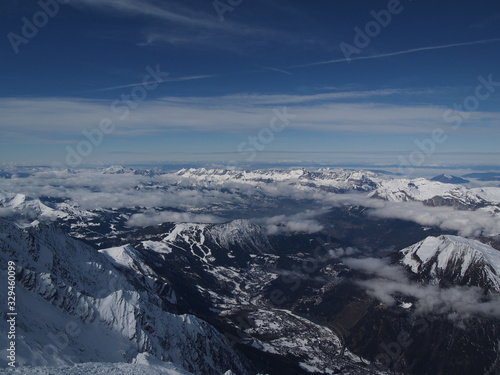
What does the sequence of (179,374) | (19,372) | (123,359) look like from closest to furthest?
(19,372) → (179,374) → (123,359)

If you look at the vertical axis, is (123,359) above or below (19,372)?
below

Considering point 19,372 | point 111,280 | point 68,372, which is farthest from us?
point 111,280

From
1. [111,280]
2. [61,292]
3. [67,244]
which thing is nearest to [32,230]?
[67,244]

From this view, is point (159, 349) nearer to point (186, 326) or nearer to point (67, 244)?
point (186, 326)

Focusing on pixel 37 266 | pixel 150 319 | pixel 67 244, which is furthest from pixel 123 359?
pixel 67 244

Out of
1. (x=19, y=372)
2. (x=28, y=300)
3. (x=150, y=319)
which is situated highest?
(x=19, y=372)

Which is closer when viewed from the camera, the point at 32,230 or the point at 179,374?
the point at 179,374

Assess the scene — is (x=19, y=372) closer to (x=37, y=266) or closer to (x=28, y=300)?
(x=28, y=300)
